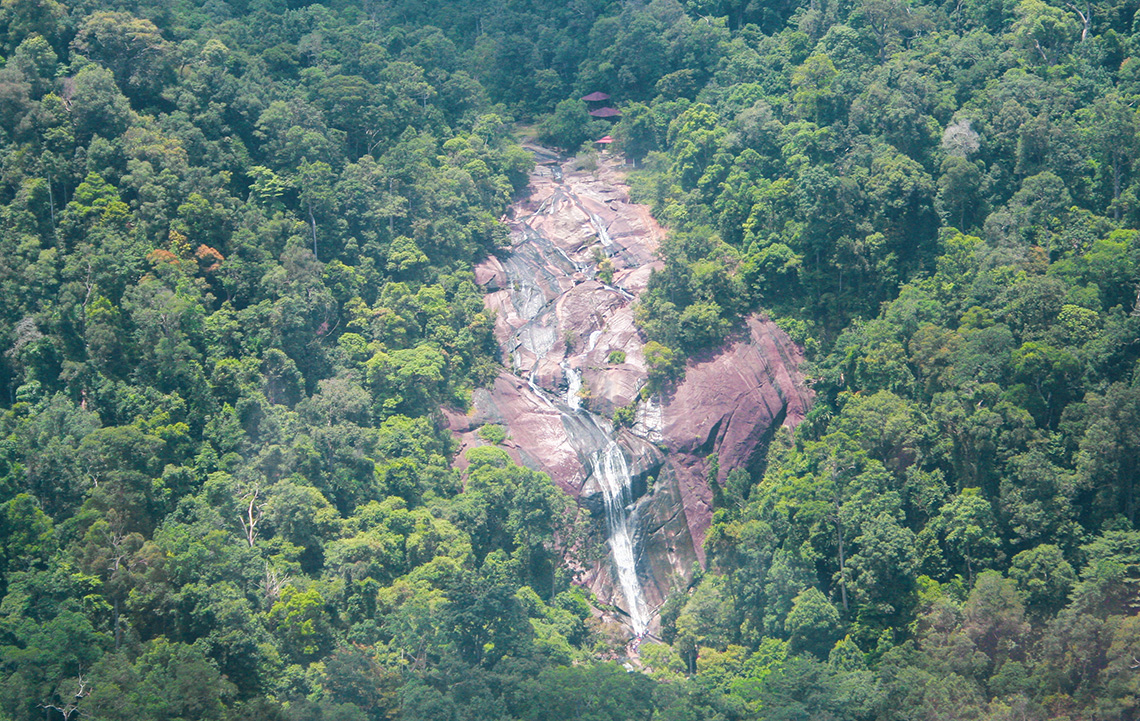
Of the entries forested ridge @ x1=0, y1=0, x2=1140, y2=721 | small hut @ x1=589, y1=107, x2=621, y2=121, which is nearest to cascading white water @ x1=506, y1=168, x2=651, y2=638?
forested ridge @ x1=0, y1=0, x2=1140, y2=721

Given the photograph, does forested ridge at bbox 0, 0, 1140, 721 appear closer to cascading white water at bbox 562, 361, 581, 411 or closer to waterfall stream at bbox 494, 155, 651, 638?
waterfall stream at bbox 494, 155, 651, 638

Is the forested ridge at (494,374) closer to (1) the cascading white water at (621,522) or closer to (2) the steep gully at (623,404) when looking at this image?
(2) the steep gully at (623,404)

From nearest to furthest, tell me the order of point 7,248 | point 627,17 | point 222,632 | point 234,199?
point 222,632 < point 7,248 < point 234,199 < point 627,17

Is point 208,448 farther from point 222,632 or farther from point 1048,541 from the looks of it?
point 1048,541

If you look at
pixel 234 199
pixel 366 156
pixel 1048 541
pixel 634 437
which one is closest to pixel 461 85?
pixel 366 156

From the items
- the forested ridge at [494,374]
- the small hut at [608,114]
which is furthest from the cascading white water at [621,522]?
the small hut at [608,114]
